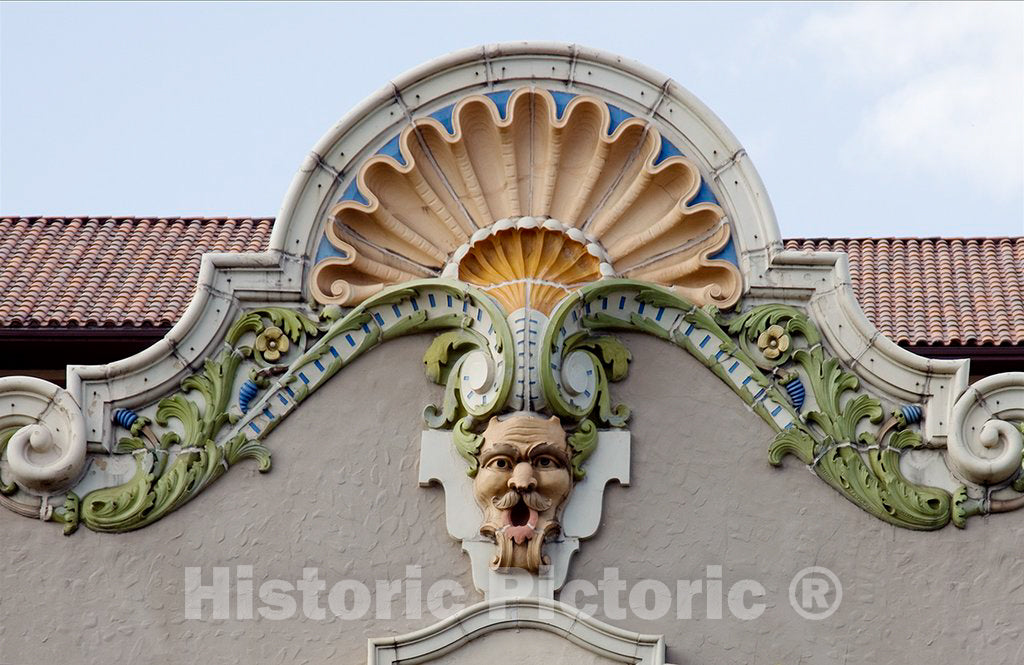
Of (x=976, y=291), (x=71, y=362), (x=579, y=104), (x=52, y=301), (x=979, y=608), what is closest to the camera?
(x=979, y=608)

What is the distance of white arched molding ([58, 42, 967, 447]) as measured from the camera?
1135cm

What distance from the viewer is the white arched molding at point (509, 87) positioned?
37.2 ft

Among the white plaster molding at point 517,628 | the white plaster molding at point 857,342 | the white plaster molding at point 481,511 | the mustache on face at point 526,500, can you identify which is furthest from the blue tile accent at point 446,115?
the white plaster molding at point 517,628

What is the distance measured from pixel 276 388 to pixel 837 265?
2918mm

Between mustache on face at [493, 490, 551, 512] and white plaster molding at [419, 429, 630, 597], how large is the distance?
130mm

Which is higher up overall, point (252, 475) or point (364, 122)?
point (364, 122)

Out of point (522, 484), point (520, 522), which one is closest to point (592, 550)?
point (520, 522)

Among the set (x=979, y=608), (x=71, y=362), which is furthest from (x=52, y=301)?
(x=979, y=608)

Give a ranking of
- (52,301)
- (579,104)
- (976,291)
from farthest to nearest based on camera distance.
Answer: (976,291), (52,301), (579,104)

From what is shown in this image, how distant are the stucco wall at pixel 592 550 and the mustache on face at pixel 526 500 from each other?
308 mm

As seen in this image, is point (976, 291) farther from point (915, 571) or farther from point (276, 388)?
point (276, 388)

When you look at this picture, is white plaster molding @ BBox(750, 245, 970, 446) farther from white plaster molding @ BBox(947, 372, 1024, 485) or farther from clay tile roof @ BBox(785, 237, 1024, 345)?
clay tile roof @ BBox(785, 237, 1024, 345)

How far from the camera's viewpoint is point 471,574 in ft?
36.3

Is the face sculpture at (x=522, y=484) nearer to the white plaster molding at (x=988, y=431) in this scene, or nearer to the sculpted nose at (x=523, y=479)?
the sculpted nose at (x=523, y=479)
